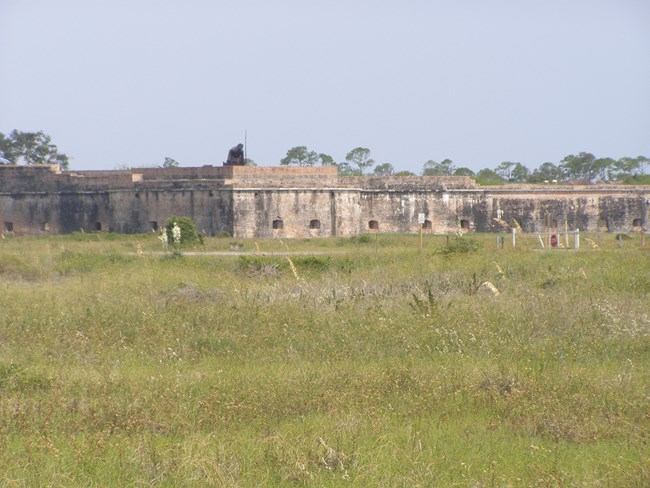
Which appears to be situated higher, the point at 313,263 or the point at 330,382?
the point at 313,263

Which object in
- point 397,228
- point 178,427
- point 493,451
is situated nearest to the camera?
point 493,451

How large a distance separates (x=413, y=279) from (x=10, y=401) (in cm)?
711

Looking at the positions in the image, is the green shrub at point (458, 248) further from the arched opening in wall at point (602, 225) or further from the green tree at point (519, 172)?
the green tree at point (519, 172)

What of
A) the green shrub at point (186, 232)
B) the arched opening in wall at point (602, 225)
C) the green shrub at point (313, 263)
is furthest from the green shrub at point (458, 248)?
the arched opening in wall at point (602, 225)

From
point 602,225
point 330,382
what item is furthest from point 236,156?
point 330,382

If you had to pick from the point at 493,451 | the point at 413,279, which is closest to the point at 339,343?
the point at 493,451

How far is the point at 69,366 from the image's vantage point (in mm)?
8227

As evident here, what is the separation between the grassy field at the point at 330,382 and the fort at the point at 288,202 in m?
12.7

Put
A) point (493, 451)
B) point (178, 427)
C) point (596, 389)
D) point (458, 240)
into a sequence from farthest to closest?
point (458, 240), point (596, 389), point (178, 427), point (493, 451)

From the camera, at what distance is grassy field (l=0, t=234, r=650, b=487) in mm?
5812

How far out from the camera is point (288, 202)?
85.9 ft

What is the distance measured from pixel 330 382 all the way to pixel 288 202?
61.7 ft

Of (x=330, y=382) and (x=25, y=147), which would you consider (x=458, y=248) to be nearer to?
(x=330, y=382)

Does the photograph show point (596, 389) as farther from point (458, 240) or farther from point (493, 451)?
Result: point (458, 240)
